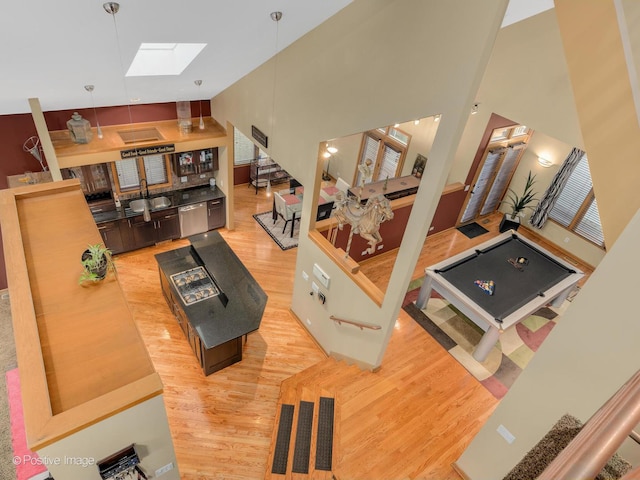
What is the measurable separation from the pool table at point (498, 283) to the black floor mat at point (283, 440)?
3083 millimetres

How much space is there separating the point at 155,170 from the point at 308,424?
19.8 ft

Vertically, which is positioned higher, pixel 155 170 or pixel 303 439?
pixel 155 170

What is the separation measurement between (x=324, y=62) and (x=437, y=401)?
4778 mm

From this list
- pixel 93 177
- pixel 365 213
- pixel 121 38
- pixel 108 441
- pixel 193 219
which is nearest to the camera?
pixel 108 441

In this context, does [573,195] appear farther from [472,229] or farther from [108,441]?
[108,441]

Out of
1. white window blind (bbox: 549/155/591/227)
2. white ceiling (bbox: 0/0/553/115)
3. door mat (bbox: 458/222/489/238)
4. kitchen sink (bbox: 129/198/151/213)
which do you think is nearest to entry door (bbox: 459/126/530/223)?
door mat (bbox: 458/222/489/238)

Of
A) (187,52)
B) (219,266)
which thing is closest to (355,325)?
(219,266)

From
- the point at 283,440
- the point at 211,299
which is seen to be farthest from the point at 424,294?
the point at 211,299

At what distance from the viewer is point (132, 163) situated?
25.6 feet

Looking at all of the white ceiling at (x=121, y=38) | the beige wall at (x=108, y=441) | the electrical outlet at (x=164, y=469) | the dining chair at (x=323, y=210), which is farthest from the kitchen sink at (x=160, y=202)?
the beige wall at (x=108, y=441)

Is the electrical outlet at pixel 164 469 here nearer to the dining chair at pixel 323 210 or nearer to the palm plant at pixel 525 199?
the dining chair at pixel 323 210

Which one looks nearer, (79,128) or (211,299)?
(211,299)

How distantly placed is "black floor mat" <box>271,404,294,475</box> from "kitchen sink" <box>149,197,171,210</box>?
4.97 m

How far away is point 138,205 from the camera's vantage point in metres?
7.89
